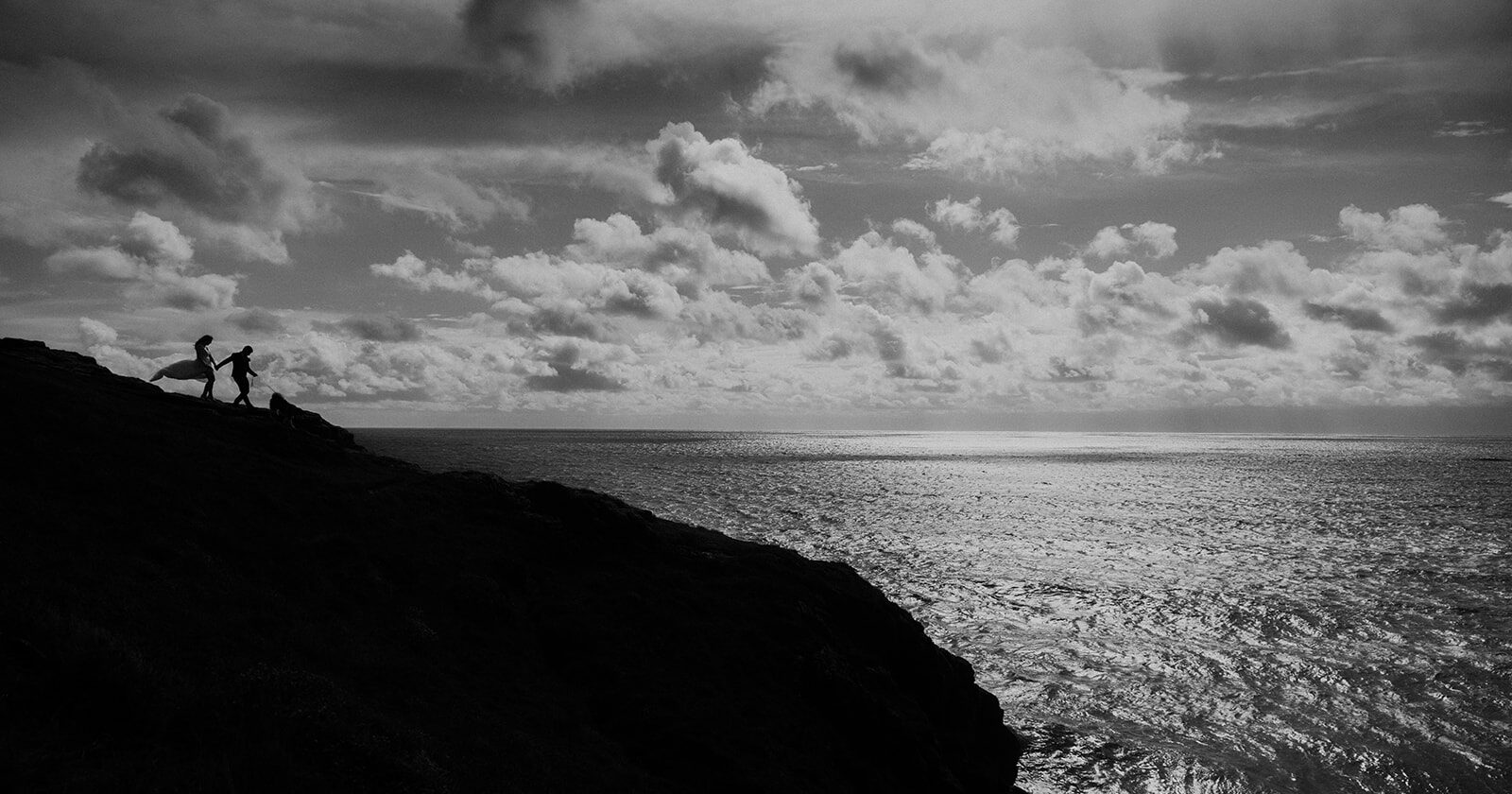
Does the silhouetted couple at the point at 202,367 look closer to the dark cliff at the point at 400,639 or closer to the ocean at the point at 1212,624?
the dark cliff at the point at 400,639

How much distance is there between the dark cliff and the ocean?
5.69 metres

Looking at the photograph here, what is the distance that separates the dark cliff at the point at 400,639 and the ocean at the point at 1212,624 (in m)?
5.69

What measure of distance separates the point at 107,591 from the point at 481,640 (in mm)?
6538

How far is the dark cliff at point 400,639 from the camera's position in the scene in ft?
33.8

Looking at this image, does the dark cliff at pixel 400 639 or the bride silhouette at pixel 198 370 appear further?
the bride silhouette at pixel 198 370

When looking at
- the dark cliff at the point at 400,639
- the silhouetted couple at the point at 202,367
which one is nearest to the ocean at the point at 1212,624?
the dark cliff at the point at 400,639

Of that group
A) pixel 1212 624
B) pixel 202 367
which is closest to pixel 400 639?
pixel 202 367

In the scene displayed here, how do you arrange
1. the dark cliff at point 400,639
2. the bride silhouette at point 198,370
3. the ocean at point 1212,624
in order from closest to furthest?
the dark cliff at point 400,639, the ocean at point 1212,624, the bride silhouette at point 198,370

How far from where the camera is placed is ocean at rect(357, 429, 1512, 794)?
70.0 ft

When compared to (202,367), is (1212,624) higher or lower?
lower

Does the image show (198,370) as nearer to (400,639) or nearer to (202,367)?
(202,367)

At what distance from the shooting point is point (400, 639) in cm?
1548

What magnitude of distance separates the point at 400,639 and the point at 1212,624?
33.6 meters

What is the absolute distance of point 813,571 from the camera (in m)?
22.4
